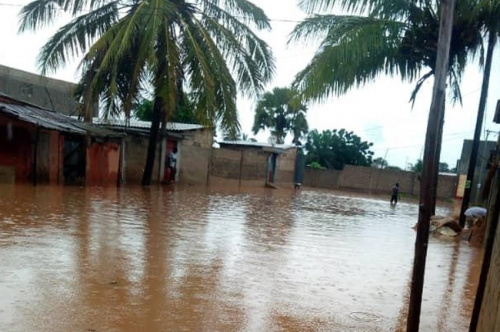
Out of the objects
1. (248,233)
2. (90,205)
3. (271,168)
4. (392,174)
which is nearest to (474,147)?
(248,233)

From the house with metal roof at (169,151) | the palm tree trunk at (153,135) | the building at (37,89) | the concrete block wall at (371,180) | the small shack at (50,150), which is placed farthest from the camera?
the concrete block wall at (371,180)

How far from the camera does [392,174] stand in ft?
119

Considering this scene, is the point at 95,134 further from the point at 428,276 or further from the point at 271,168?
the point at 271,168

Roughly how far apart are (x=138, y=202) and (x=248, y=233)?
5103 mm

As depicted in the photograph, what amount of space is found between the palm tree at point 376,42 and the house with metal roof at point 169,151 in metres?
11.4

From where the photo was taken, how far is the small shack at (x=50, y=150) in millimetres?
15133

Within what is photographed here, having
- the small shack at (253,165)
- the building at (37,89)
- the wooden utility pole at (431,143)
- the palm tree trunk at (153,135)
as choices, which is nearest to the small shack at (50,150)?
the palm tree trunk at (153,135)

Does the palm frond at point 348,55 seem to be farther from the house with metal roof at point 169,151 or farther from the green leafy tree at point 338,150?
the green leafy tree at point 338,150

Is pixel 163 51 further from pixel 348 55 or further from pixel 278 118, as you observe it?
pixel 278 118

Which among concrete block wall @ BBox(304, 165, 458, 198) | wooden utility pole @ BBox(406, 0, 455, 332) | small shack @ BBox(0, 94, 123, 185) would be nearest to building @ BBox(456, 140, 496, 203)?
concrete block wall @ BBox(304, 165, 458, 198)

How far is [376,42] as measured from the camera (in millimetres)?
11172

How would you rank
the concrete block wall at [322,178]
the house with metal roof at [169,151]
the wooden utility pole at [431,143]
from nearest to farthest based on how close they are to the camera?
the wooden utility pole at [431,143]
the house with metal roof at [169,151]
the concrete block wall at [322,178]

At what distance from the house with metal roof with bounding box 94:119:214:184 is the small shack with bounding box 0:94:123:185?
2.33 meters

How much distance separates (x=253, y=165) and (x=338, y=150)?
1698cm
